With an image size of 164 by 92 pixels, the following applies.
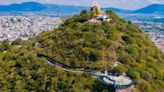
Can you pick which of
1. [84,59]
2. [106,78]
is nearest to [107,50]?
[84,59]

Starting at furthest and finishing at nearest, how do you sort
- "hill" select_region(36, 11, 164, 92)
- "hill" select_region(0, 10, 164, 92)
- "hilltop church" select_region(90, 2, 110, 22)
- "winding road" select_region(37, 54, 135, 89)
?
"hilltop church" select_region(90, 2, 110, 22) → "hill" select_region(36, 11, 164, 92) → "hill" select_region(0, 10, 164, 92) → "winding road" select_region(37, 54, 135, 89)

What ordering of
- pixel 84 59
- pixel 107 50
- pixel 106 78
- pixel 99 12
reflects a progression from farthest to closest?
pixel 99 12
pixel 107 50
pixel 84 59
pixel 106 78

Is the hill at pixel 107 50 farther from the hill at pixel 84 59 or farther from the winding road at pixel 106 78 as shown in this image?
the winding road at pixel 106 78

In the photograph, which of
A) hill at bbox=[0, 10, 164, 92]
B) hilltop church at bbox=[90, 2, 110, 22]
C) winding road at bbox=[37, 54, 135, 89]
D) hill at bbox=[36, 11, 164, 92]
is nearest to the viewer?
winding road at bbox=[37, 54, 135, 89]

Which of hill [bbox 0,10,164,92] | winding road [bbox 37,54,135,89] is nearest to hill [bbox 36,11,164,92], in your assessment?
hill [bbox 0,10,164,92]

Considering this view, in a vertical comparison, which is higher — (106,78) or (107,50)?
(107,50)

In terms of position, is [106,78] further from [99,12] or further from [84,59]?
[99,12]

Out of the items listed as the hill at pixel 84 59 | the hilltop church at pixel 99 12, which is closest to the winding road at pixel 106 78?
the hill at pixel 84 59

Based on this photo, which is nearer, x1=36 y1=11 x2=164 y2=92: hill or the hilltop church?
x1=36 y1=11 x2=164 y2=92: hill

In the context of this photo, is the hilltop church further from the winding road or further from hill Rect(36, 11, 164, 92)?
the winding road
